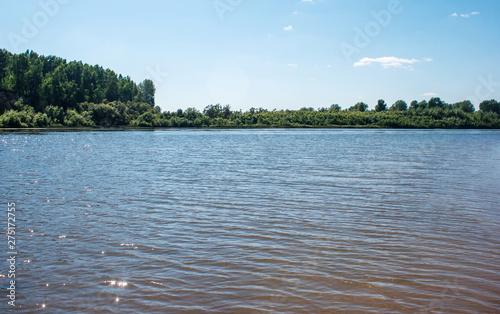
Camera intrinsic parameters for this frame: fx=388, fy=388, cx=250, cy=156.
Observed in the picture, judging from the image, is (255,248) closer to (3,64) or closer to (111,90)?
(3,64)

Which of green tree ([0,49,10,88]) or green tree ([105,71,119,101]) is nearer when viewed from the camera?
green tree ([0,49,10,88])

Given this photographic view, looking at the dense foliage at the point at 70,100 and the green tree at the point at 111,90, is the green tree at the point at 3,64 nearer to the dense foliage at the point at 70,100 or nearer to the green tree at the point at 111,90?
the dense foliage at the point at 70,100

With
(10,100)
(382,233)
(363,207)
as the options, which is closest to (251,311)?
(382,233)

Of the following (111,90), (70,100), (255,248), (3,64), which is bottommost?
(255,248)

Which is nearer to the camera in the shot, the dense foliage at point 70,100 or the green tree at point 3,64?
the dense foliage at point 70,100

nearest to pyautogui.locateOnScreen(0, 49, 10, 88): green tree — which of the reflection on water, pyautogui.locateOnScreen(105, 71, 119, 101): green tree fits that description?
pyautogui.locateOnScreen(105, 71, 119, 101): green tree

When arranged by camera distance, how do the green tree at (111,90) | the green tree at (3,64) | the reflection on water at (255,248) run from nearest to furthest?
the reflection on water at (255,248), the green tree at (3,64), the green tree at (111,90)

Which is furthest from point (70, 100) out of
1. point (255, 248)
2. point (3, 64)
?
point (255, 248)

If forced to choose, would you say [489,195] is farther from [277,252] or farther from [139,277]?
[139,277]

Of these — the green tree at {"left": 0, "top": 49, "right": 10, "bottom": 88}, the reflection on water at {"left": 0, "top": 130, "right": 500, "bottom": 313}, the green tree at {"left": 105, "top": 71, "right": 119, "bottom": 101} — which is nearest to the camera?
the reflection on water at {"left": 0, "top": 130, "right": 500, "bottom": 313}

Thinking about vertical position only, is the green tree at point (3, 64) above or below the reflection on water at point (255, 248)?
above

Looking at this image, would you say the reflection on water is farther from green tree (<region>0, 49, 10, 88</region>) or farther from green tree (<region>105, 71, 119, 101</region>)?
green tree (<region>105, 71, 119, 101</region>)

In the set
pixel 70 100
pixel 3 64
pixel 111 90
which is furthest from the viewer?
pixel 111 90

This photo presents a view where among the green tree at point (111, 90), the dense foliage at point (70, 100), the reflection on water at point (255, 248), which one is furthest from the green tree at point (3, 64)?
the reflection on water at point (255, 248)
